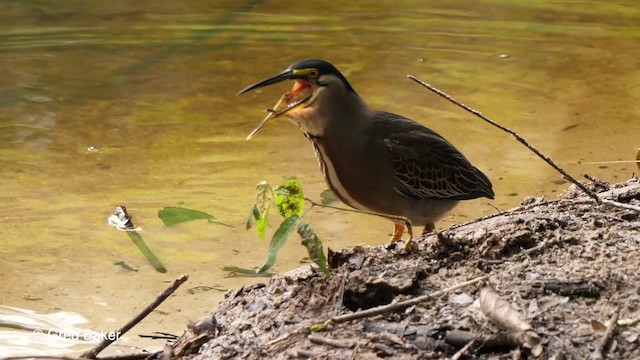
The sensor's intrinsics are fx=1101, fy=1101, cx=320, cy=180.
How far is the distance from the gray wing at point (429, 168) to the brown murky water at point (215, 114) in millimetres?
813

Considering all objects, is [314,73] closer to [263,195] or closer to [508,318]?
[263,195]

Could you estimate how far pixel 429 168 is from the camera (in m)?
3.61

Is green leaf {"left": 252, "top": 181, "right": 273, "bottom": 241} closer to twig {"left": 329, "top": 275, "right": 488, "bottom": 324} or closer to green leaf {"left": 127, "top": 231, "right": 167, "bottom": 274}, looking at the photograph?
twig {"left": 329, "top": 275, "right": 488, "bottom": 324}

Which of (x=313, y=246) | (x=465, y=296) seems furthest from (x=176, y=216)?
(x=465, y=296)

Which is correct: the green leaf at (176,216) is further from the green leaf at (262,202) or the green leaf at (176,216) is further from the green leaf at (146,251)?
the green leaf at (146,251)

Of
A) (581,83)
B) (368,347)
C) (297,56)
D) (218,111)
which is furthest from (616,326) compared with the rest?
(297,56)

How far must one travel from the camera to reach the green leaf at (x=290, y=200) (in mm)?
2939

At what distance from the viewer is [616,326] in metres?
2.48

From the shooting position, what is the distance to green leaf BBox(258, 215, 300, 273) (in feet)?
9.10

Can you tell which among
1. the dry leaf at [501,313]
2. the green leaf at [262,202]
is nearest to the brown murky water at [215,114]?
the green leaf at [262,202]

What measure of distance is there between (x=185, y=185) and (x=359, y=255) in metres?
2.14

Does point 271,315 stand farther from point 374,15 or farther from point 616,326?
point 374,15

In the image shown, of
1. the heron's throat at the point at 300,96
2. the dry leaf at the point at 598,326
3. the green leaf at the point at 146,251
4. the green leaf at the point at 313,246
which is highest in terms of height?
the heron's throat at the point at 300,96

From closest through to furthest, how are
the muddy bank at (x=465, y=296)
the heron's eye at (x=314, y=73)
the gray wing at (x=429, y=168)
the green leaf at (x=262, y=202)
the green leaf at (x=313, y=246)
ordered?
the muddy bank at (x=465, y=296) < the green leaf at (x=313, y=246) < the green leaf at (x=262, y=202) < the heron's eye at (x=314, y=73) < the gray wing at (x=429, y=168)
